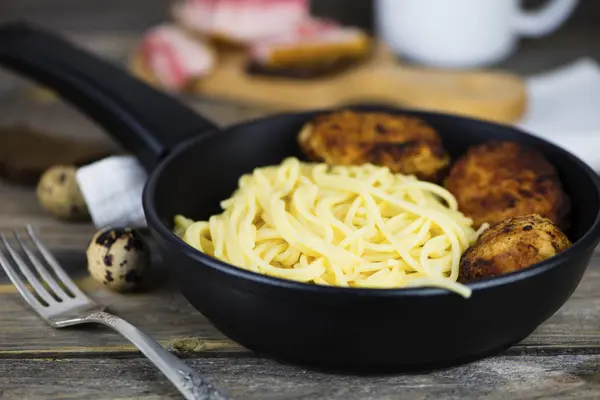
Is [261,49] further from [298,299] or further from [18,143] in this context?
[298,299]

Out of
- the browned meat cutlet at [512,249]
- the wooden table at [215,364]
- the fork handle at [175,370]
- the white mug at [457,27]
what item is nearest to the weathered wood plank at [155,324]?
the wooden table at [215,364]

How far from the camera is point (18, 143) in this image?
2473 mm

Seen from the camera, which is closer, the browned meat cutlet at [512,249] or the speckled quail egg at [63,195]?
the browned meat cutlet at [512,249]

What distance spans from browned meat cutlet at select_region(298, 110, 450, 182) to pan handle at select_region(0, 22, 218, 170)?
0.28 meters

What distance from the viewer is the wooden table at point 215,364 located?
1.47 metres

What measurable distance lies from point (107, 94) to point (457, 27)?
5.92ft

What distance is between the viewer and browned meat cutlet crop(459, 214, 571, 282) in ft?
4.84

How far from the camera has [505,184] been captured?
72.0 inches

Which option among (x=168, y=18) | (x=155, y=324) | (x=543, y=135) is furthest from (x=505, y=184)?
(x=168, y=18)

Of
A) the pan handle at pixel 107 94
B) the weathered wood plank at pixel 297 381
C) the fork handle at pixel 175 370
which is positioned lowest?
the weathered wood plank at pixel 297 381

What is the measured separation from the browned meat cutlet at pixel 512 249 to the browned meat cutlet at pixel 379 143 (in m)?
0.41

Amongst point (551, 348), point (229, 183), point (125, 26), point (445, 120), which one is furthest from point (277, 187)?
point (125, 26)

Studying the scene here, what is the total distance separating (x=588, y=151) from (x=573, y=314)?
3.06 ft

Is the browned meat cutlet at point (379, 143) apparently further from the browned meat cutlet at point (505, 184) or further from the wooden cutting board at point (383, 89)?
the wooden cutting board at point (383, 89)
